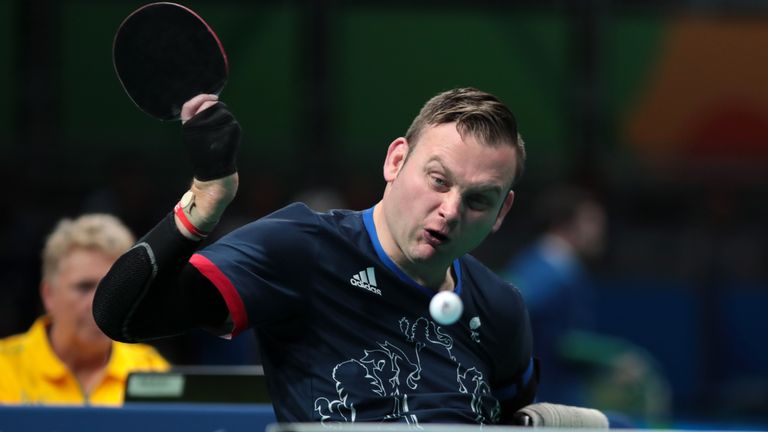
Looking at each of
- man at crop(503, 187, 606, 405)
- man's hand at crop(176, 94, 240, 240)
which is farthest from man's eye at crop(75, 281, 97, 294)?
man at crop(503, 187, 606, 405)

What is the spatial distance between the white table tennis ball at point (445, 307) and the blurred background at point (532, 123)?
5296 millimetres

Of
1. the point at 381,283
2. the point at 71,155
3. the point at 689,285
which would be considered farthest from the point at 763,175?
the point at 381,283

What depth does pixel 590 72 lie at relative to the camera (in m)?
9.10

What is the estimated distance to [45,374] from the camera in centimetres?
435

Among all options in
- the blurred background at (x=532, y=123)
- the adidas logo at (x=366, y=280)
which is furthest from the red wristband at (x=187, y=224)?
the blurred background at (x=532, y=123)

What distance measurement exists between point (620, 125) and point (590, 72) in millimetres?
571

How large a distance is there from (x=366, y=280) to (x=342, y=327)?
4.9 inches

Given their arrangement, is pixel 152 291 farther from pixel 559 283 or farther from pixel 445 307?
pixel 559 283

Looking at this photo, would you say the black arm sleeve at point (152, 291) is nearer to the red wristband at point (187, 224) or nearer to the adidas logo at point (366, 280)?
the red wristband at point (187, 224)

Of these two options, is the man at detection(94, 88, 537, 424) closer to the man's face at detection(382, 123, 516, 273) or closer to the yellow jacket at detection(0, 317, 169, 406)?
the man's face at detection(382, 123, 516, 273)

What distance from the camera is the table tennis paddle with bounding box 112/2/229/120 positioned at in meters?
2.71

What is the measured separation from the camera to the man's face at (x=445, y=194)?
285 centimetres

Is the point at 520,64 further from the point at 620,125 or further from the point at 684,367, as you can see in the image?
the point at 684,367

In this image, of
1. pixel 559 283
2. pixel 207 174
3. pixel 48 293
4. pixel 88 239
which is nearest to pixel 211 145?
pixel 207 174
